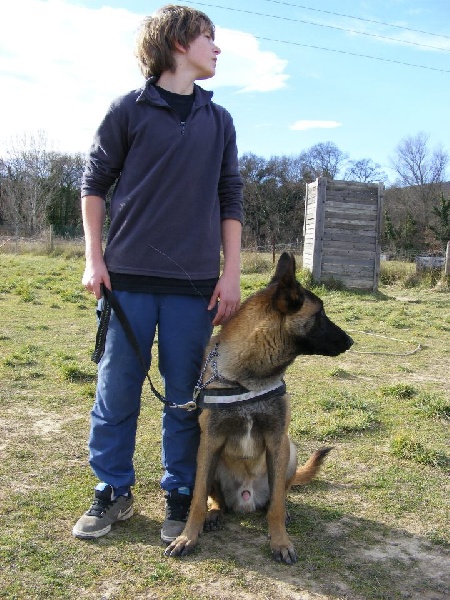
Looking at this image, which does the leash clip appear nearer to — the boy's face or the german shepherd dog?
the german shepherd dog

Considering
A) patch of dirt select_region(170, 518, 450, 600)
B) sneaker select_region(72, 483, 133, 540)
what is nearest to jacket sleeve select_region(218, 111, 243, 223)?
sneaker select_region(72, 483, 133, 540)

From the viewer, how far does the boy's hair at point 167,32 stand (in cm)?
273

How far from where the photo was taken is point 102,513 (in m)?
2.88

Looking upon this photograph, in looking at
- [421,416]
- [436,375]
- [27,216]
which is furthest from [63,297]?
[27,216]

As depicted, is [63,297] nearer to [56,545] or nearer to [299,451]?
[299,451]

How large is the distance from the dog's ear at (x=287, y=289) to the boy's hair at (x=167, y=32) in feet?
3.57

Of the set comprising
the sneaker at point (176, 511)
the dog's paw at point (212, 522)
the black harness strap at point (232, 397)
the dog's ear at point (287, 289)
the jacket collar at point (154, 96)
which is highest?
the jacket collar at point (154, 96)

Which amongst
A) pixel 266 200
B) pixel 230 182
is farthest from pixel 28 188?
pixel 230 182

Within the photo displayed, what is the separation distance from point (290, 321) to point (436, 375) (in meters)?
4.06

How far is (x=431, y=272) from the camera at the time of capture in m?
15.8

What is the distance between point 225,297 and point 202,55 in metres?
1.17

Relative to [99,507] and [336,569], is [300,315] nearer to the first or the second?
[336,569]

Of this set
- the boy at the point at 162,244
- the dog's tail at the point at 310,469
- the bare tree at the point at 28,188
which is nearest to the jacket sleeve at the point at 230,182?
the boy at the point at 162,244

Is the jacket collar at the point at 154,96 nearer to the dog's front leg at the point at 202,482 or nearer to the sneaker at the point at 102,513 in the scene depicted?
the dog's front leg at the point at 202,482
